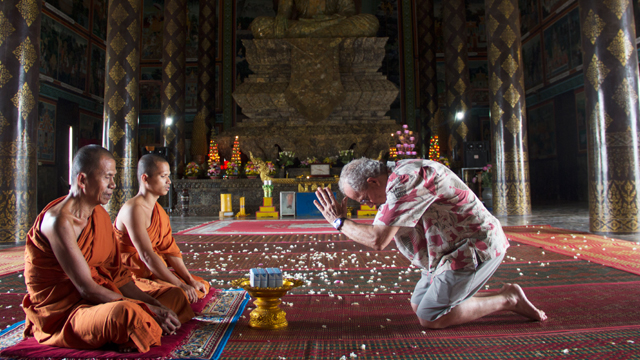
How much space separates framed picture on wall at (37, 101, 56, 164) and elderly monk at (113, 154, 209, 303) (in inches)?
568

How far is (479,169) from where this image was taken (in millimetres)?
11102

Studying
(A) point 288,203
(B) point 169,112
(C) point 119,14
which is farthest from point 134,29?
(A) point 288,203

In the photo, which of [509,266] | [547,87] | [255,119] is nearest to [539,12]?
[547,87]

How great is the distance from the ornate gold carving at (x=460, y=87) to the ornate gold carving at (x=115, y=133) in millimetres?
10021

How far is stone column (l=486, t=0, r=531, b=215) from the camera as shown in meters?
9.53

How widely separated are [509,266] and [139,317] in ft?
11.4

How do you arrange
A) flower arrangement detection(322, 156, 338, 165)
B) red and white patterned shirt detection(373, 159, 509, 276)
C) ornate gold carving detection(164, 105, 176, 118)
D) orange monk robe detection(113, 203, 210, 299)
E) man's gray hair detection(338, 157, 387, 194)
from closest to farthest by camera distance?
red and white patterned shirt detection(373, 159, 509, 276)
man's gray hair detection(338, 157, 387, 194)
orange monk robe detection(113, 203, 210, 299)
flower arrangement detection(322, 156, 338, 165)
ornate gold carving detection(164, 105, 176, 118)

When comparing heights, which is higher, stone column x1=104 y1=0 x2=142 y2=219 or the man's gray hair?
stone column x1=104 y1=0 x2=142 y2=219

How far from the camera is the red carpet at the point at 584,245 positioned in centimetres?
420

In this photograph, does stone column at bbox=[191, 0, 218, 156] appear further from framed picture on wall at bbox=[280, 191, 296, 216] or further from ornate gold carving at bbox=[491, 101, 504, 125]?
ornate gold carving at bbox=[491, 101, 504, 125]

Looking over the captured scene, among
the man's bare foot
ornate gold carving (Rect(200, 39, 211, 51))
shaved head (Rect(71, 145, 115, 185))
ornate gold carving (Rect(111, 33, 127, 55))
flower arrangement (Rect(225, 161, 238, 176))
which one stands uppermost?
ornate gold carving (Rect(200, 39, 211, 51))

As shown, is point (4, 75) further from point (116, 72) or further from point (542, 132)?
point (542, 132)

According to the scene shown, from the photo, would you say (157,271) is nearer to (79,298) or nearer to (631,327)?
(79,298)

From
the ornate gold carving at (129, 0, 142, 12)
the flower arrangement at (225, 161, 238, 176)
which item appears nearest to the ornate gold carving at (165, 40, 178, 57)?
the ornate gold carving at (129, 0, 142, 12)
